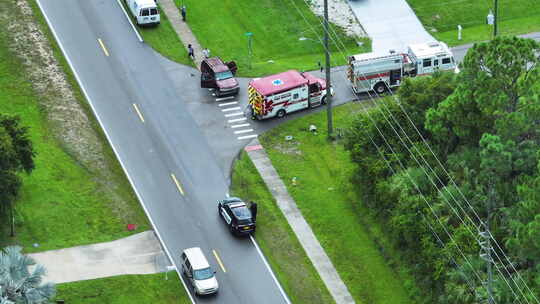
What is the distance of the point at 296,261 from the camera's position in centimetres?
7306

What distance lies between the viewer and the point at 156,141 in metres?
84.1

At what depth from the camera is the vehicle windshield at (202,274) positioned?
69.3 m

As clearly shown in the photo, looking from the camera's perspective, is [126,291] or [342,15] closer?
[126,291]

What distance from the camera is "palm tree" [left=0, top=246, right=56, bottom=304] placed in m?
61.5

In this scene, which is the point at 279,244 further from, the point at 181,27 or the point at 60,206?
the point at 181,27

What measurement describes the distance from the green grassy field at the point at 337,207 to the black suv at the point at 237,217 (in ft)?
15.5

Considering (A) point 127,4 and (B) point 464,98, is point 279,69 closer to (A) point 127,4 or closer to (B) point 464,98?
(A) point 127,4

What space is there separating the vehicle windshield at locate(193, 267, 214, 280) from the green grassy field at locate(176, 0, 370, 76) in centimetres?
2722

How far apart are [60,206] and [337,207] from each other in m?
19.6

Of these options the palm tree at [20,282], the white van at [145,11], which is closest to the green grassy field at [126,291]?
the palm tree at [20,282]

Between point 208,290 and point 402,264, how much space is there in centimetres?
1307

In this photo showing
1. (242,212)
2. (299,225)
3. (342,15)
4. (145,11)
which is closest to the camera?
(242,212)

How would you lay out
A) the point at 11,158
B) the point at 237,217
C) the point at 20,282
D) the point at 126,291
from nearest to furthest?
the point at 20,282 < the point at 126,291 < the point at 11,158 < the point at 237,217

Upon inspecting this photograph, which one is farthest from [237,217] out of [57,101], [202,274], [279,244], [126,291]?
[57,101]
